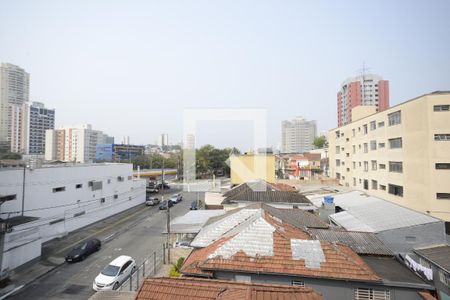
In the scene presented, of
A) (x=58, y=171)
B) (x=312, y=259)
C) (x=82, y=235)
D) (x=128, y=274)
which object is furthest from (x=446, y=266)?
(x=58, y=171)

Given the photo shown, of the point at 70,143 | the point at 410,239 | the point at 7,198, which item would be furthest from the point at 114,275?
the point at 70,143

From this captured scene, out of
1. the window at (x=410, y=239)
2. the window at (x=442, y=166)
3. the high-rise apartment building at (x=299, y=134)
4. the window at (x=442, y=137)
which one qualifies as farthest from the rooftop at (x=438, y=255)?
the high-rise apartment building at (x=299, y=134)

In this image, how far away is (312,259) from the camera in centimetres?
853

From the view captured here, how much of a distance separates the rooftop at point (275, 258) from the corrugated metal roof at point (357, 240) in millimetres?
1017

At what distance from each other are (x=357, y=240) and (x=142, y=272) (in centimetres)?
1095

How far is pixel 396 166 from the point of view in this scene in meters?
22.8

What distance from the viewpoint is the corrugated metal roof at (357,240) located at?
1047 centimetres

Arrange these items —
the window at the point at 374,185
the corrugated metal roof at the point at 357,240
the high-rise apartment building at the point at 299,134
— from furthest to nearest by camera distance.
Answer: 1. the high-rise apartment building at the point at 299,134
2. the window at the point at 374,185
3. the corrugated metal roof at the point at 357,240

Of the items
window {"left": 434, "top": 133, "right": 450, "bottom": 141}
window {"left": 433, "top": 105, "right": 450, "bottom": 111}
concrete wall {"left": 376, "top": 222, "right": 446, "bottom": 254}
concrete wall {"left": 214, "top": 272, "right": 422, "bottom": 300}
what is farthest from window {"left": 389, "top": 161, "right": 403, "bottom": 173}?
concrete wall {"left": 214, "top": 272, "right": 422, "bottom": 300}

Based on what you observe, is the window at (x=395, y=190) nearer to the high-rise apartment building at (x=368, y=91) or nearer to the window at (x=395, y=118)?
the window at (x=395, y=118)

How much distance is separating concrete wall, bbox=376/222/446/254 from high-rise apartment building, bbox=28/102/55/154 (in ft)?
235

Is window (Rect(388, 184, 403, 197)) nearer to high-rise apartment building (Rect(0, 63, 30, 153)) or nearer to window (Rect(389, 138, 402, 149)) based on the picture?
window (Rect(389, 138, 402, 149))

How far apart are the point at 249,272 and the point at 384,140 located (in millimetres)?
23101

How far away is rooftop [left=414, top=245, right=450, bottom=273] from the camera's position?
10.1 m
